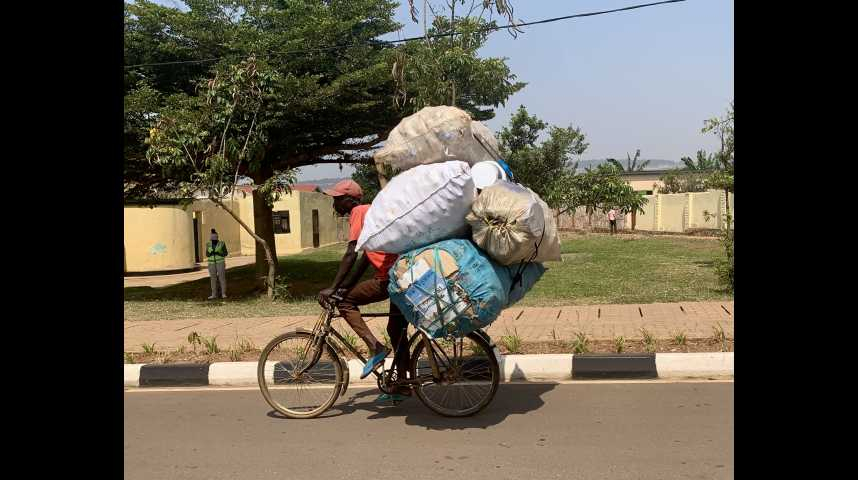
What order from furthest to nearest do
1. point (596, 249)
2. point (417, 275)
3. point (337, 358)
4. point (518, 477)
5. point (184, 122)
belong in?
point (596, 249)
point (184, 122)
point (337, 358)
point (417, 275)
point (518, 477)

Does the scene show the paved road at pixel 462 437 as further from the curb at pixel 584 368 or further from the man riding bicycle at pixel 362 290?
the man riding bicycle at pixel 362 290

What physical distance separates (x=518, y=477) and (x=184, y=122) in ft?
36.7

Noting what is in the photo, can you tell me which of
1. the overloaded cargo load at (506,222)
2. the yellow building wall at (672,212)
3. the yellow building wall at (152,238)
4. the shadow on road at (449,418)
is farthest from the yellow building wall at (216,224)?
the overloaded cargo load at (506,222)

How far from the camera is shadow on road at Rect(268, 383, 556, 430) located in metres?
5.17

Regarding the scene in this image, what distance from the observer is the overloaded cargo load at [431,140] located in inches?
197

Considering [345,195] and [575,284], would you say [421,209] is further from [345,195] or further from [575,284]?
[575,284]

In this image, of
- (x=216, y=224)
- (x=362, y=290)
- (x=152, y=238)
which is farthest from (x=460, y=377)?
(x=216, y=224)

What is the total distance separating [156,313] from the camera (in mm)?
12469

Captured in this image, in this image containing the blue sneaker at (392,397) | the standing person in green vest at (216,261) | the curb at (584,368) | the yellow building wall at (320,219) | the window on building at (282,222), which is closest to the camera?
the blue sneaker at (392,397)

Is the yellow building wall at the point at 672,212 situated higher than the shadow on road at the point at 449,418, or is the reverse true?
the yellow building wall at the point at 672,212

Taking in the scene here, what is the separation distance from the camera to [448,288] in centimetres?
458

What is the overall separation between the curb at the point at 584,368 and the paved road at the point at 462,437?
27cm
